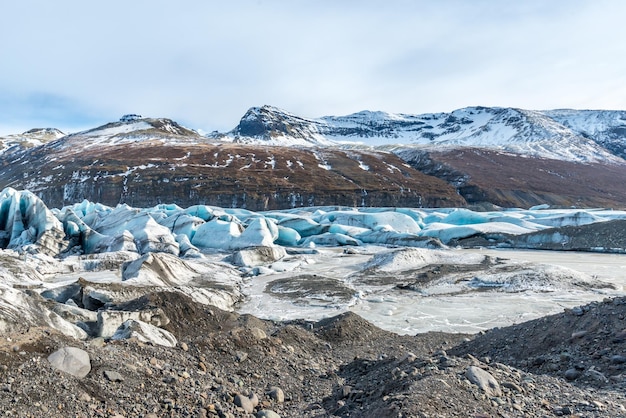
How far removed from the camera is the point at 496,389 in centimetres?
601

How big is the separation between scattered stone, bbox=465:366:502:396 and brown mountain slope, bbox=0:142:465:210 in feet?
220

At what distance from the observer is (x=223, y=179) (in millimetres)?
78000

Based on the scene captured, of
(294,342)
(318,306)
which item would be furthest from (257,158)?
(294,342)

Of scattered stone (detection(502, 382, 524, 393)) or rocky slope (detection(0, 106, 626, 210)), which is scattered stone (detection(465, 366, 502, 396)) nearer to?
scattered stone (detection(502, 382, 524, 393))

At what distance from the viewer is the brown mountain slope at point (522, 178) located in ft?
274

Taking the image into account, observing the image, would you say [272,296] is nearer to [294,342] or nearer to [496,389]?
[294,342]

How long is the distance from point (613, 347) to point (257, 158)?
88.2m

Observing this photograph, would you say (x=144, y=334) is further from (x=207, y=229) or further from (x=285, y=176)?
(x=285, y=176)

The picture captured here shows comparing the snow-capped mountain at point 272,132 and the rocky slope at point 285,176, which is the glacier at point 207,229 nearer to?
the rocky slope at point 285,176

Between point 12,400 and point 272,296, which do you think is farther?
point 272,296

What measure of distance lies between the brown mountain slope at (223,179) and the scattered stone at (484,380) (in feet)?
220

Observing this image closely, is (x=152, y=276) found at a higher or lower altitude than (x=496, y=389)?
lower

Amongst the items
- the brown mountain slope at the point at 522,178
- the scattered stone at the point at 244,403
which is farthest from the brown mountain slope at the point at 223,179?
the scattered stone at the point at 244,403

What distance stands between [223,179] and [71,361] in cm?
7289
